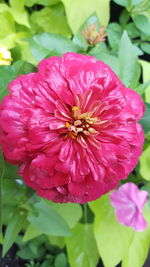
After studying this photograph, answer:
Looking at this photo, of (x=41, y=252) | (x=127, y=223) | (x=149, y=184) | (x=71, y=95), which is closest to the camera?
(x=71, y=95)

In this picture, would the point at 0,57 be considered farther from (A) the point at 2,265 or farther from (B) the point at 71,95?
(A) the point at 2,265

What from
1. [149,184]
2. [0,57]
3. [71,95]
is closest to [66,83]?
[71,95]

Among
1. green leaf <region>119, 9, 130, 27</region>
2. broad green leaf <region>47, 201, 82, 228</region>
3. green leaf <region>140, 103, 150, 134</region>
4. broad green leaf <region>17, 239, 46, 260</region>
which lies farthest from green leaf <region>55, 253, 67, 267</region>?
green leaf <region>119, 9, 130, 27</region>

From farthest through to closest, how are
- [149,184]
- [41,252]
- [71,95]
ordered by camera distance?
1. [41,252]
2. [149,184]
3. [71,95]

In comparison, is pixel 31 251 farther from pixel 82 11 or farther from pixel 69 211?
pixel 82 11

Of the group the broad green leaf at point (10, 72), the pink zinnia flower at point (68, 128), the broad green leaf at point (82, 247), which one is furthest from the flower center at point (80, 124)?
the broad green leaf at point (82, 247)

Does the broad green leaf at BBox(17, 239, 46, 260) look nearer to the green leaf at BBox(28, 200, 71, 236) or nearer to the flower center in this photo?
the green leaf at BBox(28, 200, 71, 236)
